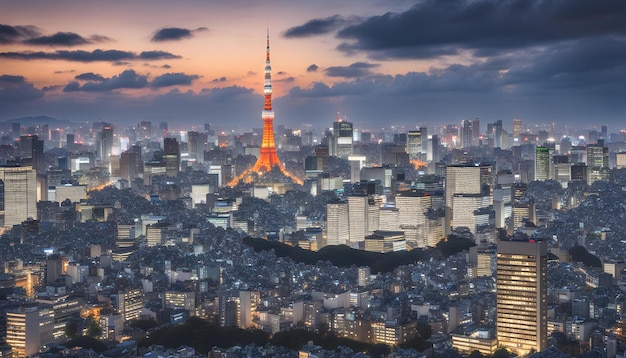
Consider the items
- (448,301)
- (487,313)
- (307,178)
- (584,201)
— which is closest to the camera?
(487,313)

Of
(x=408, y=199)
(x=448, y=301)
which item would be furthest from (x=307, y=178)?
(x=448, y=301)

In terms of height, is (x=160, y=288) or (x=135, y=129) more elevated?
(x=135, y=129)

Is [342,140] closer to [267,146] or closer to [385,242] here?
[267,146]

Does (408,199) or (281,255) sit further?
(408,199)

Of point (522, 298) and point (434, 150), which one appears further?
point (434, 150)

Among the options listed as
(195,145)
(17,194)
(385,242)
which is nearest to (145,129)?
(195,145)

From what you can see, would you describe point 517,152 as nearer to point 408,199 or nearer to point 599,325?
point 408,199
